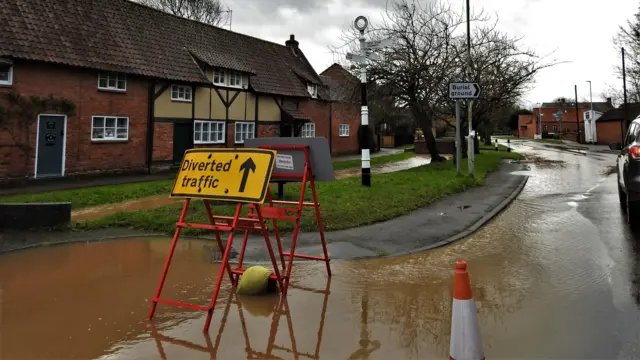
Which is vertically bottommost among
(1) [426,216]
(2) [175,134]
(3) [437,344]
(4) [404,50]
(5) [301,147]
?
(3) [437,344]

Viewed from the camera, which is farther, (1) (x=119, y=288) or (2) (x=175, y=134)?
(2) (x=175, y=134)

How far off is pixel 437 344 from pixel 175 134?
1895cm

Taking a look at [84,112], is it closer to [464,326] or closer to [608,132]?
[464,326]

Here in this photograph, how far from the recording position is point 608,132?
5372 centimetres

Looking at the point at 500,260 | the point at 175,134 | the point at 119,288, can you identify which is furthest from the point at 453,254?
the point at 175,134

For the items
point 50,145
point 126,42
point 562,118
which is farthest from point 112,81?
point 562,118

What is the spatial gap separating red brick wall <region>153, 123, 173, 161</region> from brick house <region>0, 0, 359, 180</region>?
0.15 ft

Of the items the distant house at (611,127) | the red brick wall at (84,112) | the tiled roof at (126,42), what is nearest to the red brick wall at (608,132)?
the distant house at (611,127)

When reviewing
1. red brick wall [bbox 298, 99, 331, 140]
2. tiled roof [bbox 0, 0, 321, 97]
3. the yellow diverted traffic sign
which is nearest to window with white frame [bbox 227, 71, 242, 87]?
tiled roof [bbox 0, 0, 321, 97]

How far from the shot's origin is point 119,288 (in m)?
5.09

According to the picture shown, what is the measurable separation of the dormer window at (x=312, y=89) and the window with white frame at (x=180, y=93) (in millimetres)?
11300

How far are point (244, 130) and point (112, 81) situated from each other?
8.40 meters

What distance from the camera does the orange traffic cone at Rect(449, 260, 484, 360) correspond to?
117 inches

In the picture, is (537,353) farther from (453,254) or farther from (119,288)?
(119,288)
